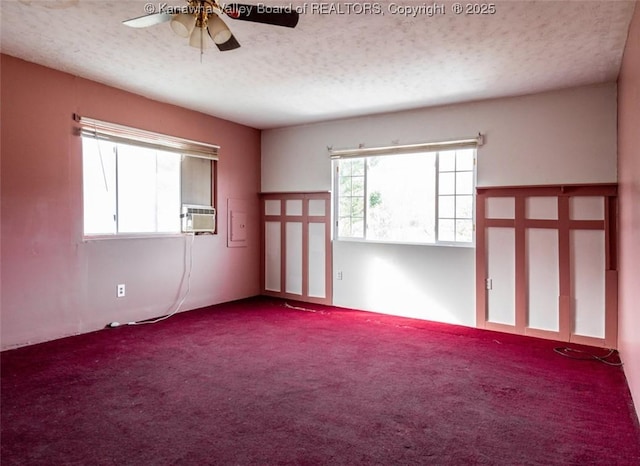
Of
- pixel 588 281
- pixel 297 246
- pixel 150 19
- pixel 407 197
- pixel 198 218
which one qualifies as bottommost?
pixel 588 281

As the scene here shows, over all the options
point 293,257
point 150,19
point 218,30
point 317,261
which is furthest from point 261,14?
point 293,257

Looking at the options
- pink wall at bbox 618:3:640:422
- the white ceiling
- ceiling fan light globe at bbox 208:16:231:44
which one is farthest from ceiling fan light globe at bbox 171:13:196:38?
pink wall at bbox 618:3:640:422

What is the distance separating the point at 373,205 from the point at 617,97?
272cm

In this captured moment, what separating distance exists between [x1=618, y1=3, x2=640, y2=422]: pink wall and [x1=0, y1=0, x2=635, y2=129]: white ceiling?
0.30 meters

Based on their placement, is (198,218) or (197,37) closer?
(197,37)

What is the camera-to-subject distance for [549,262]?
4.09 metres

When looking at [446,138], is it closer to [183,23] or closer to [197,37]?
[197,37]

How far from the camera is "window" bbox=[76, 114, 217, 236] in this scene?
4.13 metres

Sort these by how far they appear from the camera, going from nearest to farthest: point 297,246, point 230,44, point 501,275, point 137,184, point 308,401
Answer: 1. point 230,44
2. point 308,401
3. point 501,275
4. point 137,184
5. point 297,246

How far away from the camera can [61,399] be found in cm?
261

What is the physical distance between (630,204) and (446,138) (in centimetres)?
218

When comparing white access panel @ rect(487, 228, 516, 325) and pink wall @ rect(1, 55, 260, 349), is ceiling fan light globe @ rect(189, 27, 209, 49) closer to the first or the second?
pink wall @ rect(1, 55, 260, 349)

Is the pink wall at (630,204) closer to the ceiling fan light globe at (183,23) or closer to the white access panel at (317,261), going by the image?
the ceiling fan light globe at (183,23)

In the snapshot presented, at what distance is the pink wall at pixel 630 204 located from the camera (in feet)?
8.15
